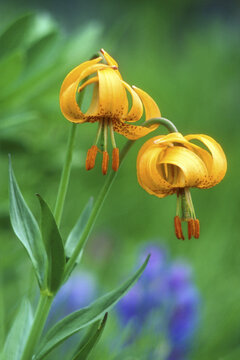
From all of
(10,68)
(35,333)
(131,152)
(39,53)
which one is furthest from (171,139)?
(131,152)

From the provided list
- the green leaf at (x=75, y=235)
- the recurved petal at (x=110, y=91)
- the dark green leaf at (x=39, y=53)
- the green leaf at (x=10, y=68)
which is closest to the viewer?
the recurved petal at (x=110, y=91)

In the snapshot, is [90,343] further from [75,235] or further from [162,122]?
[162,122]

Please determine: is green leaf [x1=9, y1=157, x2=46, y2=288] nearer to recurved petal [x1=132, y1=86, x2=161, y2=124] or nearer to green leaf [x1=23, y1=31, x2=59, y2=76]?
recurved petal [x1=132, y1=86, x2=161, y2=124]

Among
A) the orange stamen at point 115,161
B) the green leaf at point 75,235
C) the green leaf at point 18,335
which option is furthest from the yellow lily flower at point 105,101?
the green leaf at point 18,335

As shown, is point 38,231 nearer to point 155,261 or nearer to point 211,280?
point 155,261

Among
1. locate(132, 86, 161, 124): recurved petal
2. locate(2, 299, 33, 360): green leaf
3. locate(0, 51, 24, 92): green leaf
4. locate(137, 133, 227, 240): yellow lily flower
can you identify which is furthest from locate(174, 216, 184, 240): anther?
locate(0, 51, 24, 92): green leaf

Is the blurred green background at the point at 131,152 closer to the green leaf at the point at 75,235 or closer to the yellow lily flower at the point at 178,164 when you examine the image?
the green leaf at the point at 75,235

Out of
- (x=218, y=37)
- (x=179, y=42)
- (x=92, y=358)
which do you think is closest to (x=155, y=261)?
(x=92, y=358)
